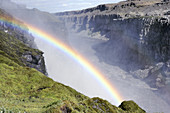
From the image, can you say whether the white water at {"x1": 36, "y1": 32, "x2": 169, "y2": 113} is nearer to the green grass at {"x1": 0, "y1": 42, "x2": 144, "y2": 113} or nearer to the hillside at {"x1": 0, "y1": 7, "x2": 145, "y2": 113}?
the hillside at {"x1": 0, "y1": 7, "x2": 145, "y2": 113}

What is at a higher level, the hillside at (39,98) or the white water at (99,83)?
the hillside at (39,98)

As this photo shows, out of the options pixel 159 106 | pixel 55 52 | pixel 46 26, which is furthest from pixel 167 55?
pixel 46 26

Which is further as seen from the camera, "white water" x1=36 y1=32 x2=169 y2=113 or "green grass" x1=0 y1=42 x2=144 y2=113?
"white water" x1=36 y1=32 x2=169 y2=113

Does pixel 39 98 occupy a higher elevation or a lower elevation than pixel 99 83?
higher

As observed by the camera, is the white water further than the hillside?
Yes

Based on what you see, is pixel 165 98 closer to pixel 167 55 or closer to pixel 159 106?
pixel 159 106

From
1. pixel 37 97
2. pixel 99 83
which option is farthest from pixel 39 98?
pixel 99 83

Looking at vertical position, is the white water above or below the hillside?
below

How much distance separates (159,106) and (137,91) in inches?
517

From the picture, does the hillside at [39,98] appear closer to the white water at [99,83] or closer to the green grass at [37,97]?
the green grass at [37,97]

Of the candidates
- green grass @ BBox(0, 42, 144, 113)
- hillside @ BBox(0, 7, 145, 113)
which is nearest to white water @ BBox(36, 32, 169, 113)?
hillside @ BBox(0, 7, 145, 113)

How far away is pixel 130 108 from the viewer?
18.2 m

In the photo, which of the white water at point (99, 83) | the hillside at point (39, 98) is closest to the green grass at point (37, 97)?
the hillside at point (39, 98)

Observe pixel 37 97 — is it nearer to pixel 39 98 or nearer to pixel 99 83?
pixel 39 98
